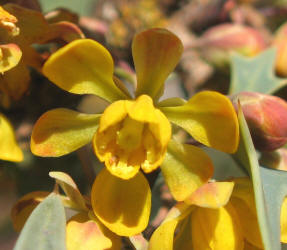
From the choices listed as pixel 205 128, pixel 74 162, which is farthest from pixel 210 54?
pixel 205 128

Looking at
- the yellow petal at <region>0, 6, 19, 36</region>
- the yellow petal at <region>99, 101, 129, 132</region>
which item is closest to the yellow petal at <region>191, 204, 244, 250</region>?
the yellow petal at <region>99, 101, 129, 132</region>

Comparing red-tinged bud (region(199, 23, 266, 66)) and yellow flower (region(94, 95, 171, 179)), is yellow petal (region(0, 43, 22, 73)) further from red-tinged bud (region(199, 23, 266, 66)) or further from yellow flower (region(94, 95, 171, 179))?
red-tinged bud (region(199, 23, 266, 66))

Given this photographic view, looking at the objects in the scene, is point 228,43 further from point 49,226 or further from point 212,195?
point 49,226

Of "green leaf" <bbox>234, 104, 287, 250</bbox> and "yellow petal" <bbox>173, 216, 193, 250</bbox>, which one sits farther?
"yellow petal" <bbox>173, 216, 193, 250</bbox>

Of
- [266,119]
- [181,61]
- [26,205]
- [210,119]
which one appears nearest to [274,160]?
[266,119]

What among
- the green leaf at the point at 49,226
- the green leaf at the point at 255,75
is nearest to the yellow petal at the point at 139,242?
the green leaf at the point at 49,226

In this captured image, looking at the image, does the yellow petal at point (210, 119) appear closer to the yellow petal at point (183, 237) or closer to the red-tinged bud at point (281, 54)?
the yellow petal at point (183, 237)
